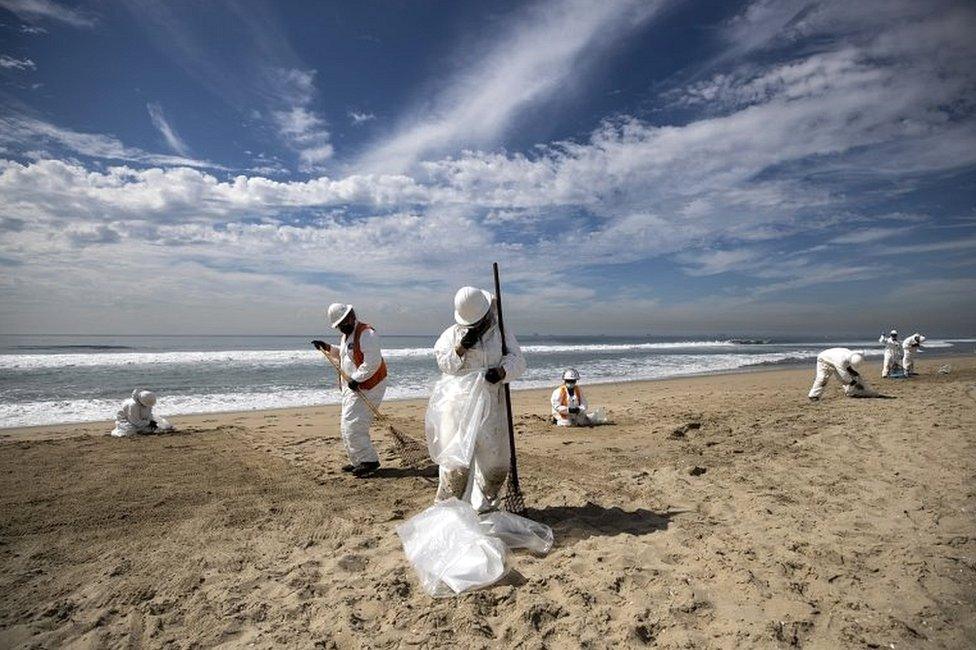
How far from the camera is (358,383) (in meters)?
5.99

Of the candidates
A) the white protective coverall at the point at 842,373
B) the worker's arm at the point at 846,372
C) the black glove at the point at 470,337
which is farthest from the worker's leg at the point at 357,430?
the worker's arm at the point at 846,372

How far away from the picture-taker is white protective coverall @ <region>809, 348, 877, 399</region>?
33.0 ft

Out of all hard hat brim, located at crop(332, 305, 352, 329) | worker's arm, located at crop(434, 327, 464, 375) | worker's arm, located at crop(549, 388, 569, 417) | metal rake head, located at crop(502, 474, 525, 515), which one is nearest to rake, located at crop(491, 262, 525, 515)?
metal rake head, located at crop(502, 474, 525, 515)

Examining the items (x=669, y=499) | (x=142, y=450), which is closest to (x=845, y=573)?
(x=669, y=499)

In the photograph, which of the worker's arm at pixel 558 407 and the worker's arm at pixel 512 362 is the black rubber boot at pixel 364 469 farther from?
the worker's arm at pixel 558 407

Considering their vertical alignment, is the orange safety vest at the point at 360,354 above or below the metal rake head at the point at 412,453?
above

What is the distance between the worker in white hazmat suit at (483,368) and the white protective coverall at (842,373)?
365 inches

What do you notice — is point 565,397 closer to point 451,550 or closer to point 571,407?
point 571,407

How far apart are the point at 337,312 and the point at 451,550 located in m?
3.71

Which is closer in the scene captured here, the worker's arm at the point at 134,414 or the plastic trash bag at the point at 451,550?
the plastic trash bag at the point at 451,550

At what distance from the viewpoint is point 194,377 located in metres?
17.3

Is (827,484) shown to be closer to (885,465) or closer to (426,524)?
(885,465)

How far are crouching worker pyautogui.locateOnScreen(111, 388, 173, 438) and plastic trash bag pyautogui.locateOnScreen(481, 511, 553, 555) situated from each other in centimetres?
724

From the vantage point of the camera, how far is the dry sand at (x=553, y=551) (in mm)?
2605
